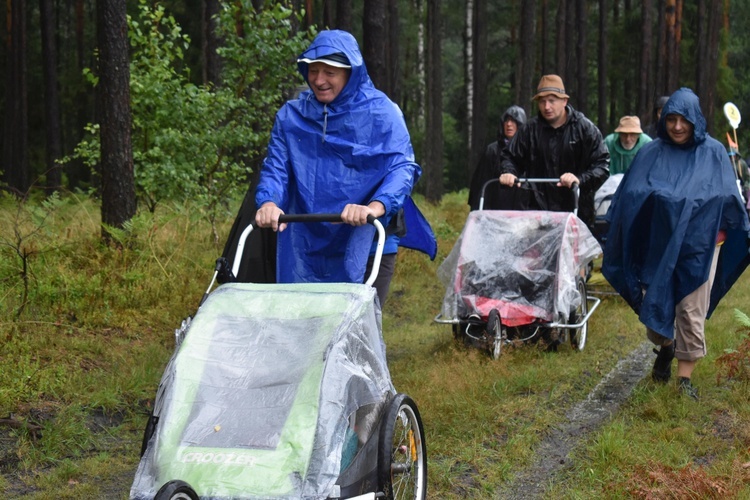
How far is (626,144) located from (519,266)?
4281 millimetres

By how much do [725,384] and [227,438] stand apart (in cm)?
452

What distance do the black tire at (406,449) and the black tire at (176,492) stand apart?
849 mm

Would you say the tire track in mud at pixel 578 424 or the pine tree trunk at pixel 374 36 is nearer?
the tire track in mud at pixel 578 424

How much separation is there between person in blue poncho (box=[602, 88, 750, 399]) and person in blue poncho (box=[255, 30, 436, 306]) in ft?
7.30

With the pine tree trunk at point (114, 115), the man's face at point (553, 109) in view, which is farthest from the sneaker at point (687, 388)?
the pine tree trunk at point (114, 115)

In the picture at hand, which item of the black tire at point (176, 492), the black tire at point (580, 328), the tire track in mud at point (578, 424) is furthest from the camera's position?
the black tire at point (580, 328)

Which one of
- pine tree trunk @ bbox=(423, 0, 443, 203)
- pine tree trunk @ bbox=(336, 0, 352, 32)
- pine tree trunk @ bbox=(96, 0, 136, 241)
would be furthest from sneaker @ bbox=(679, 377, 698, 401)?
pine tree trunk @ bbox=(423, 0, 443, 203)

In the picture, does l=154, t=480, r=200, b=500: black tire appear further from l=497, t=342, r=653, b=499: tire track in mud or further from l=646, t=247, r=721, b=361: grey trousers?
l=646, t=247, r=721, b=361: grey trousers

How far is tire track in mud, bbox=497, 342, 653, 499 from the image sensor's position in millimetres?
4965

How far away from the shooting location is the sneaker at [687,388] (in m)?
6.40

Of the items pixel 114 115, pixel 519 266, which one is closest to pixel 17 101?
pixel 114 115

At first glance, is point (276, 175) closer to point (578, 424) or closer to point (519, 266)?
point (578, 424)

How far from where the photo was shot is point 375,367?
4.03 metres

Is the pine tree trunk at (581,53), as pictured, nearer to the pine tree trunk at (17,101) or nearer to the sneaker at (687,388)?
the pine tree trunk at (17,101)
